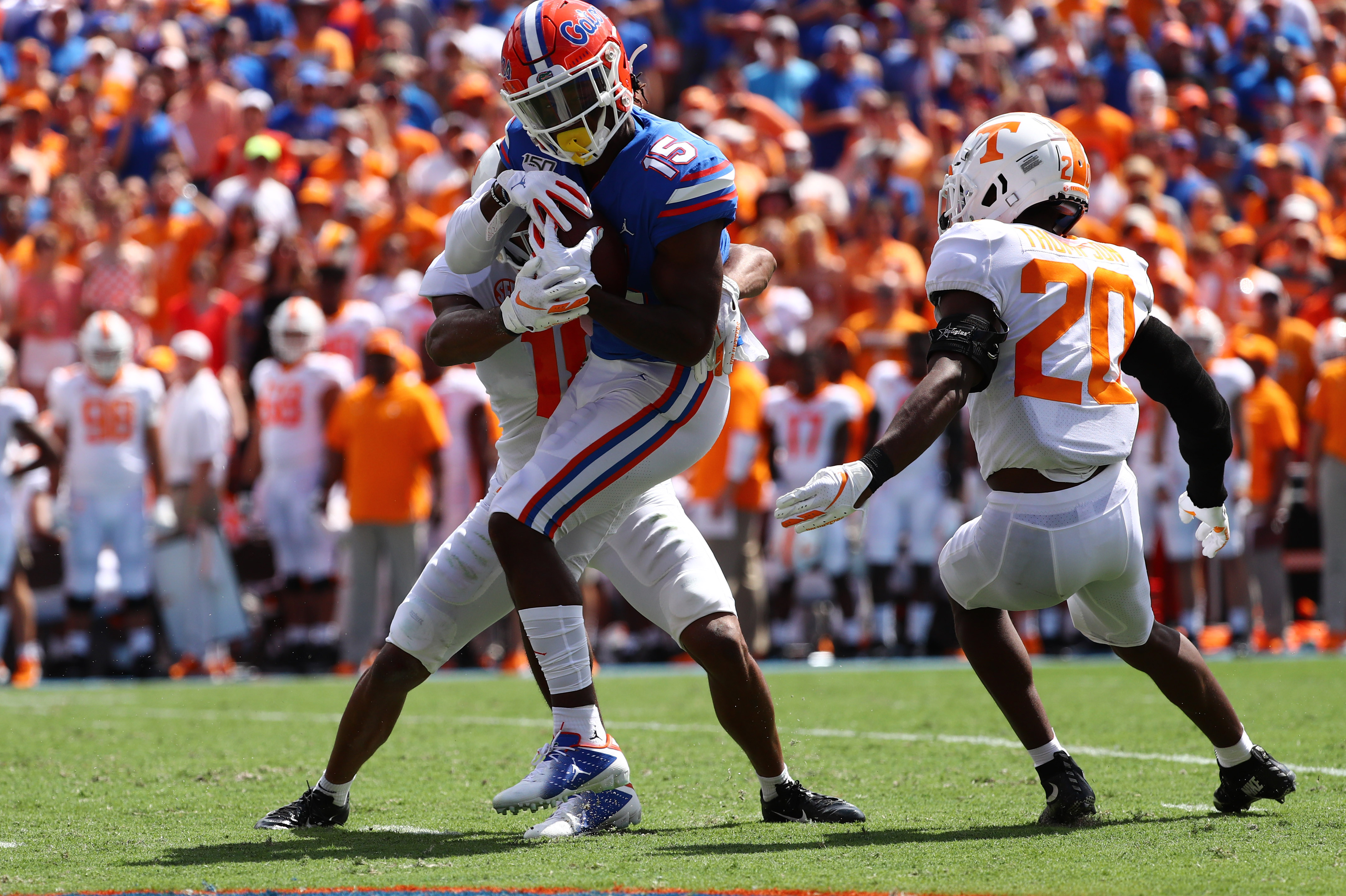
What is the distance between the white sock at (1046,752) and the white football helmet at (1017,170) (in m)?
1.29

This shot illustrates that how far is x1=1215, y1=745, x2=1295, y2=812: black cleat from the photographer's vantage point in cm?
418

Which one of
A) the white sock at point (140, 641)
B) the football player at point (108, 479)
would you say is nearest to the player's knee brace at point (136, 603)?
the football player at point (108, 479)

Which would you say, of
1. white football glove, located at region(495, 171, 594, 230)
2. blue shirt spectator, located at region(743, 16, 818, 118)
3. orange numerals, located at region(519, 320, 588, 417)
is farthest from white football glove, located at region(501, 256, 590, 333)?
blue shirt spectator, located at region(743, 16, 818, 118)

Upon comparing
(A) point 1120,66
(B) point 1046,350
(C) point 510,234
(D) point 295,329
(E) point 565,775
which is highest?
(A) point 1120,66

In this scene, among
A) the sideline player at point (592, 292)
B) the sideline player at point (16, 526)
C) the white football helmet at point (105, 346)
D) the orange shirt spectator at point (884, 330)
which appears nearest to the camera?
the sideline player at point (592, 292)

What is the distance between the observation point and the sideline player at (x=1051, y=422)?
3.96 metres

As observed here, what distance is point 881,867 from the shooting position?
354cm

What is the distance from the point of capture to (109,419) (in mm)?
10000

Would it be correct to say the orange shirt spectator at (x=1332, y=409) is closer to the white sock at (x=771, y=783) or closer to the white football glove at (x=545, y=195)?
the white sock at (x=771, y=783)

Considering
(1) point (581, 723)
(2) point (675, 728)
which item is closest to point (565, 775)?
(1) point (581, 723)

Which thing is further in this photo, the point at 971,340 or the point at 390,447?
the point at 390,447

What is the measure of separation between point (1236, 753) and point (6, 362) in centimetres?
775

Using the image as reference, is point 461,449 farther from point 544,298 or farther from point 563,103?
point 544,298

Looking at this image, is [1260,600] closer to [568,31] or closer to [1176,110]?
[1176,110]
